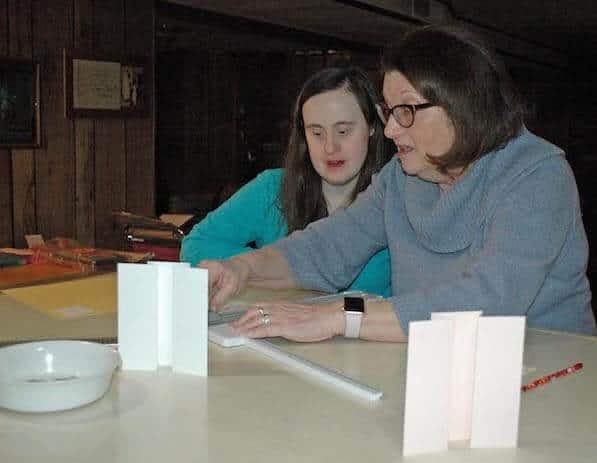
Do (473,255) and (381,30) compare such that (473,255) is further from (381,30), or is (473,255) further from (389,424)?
(381,30)

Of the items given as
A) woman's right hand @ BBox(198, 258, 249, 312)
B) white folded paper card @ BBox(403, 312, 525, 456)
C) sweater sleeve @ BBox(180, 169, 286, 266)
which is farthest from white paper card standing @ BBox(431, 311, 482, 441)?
sweater sleeve @ BBox(180, 169, 286, 266)

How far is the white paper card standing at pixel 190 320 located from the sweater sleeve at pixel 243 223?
1.02 meters

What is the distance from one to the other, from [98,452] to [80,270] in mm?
1376

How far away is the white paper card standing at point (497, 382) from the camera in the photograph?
101cm

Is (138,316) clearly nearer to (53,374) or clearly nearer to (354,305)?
(53,374)

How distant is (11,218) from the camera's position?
3.32m

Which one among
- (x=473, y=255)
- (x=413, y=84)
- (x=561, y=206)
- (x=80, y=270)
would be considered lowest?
(x=80, y=270)

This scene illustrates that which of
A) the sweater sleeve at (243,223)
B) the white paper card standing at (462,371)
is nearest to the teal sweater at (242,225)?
the sweater sleeve at (243,223)

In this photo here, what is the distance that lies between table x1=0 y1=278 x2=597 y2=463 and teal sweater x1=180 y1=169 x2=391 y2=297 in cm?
98

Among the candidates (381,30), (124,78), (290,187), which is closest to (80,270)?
(290,187)

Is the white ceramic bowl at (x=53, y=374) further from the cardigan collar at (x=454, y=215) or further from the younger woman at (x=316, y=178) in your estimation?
the younger woman at (x=316, y=178)

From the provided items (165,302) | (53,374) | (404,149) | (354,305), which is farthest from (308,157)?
(53,374)

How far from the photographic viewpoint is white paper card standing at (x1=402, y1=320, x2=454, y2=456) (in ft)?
3.18

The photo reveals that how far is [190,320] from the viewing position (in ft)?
4.12
